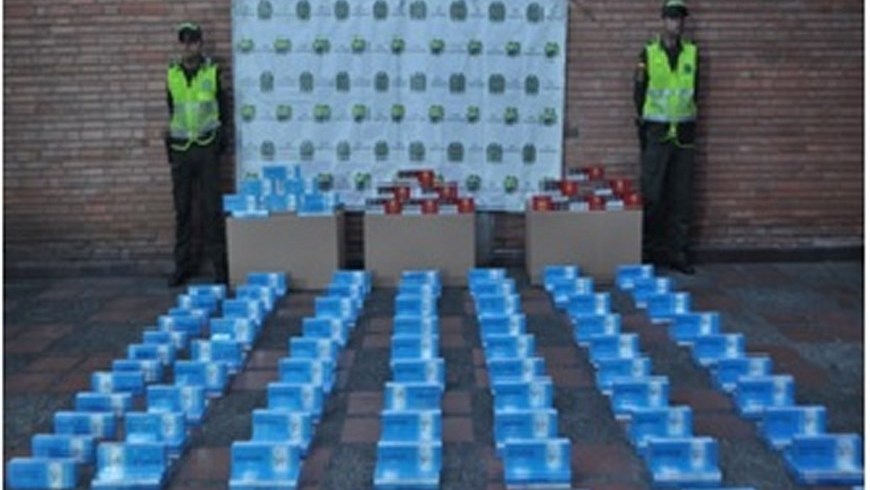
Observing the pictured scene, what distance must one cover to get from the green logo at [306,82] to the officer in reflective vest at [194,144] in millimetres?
564

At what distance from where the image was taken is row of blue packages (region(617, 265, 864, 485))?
333 cm

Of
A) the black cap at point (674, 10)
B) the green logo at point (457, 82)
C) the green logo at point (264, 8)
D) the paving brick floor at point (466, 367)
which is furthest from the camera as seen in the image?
the green logo at point (457, 82)

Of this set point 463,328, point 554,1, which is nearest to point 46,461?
point 463,328

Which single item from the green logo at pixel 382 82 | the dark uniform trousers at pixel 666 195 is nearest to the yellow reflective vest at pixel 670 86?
the dark uniform trousers at pixel 666 195

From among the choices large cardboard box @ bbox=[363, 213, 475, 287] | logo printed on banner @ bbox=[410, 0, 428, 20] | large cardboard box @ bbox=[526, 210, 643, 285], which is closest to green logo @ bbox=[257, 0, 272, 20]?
Result: logo printed on banner @ bbox=[410, 0, 428, 20]

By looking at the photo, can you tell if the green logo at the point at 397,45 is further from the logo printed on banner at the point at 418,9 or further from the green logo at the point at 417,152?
the green logo at the point at 417,152

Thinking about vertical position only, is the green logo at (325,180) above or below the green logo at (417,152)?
below

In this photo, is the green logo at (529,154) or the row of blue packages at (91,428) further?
the green logo at (529,154)

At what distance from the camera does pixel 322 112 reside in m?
6.91

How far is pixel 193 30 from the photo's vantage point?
6363 millimetres

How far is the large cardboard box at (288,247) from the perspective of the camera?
20.8 feet

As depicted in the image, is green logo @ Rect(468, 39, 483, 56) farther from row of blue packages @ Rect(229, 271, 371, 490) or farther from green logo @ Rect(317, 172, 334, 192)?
row of blue packages @ Rect(229, 271, 371, 490)

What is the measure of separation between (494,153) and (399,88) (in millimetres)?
799

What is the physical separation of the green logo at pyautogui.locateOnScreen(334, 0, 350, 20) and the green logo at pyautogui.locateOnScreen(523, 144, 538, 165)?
1.53m
